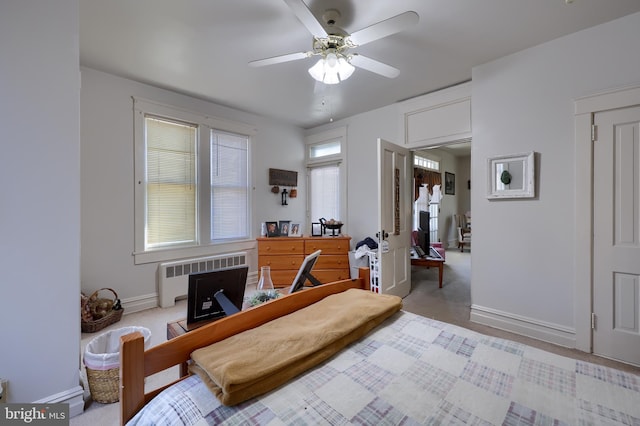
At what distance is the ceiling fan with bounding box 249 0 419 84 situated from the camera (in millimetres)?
A: 1560

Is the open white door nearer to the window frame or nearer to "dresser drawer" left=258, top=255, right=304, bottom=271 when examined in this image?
the window frame

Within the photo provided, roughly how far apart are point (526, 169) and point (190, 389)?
3077 mm

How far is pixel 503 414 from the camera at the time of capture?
885 mm

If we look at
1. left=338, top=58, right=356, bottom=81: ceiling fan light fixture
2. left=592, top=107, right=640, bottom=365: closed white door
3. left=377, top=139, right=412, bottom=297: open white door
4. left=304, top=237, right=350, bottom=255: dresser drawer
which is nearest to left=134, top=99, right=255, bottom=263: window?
left=304, top=237, right=350, bottom=255: dresser drawer

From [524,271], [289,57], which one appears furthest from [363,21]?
[524,271]

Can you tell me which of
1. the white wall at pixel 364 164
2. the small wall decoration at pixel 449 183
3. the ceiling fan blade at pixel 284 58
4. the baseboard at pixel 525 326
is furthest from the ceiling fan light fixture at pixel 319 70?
the small wall decoration at pixel 449 183

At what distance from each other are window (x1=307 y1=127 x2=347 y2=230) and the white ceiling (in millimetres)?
1313

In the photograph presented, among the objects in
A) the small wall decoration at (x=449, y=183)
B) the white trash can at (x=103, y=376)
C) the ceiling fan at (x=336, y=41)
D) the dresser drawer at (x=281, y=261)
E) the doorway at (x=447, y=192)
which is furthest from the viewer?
the small wall decoration at (x=449, y=183)

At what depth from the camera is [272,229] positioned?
14.2 ft

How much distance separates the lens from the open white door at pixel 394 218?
10.4 ft

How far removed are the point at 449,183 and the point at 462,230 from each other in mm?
1375

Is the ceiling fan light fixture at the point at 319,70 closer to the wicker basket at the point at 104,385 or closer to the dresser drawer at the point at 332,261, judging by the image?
the wicker basket at the point at 104,385

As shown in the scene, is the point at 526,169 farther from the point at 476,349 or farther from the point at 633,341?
the point at 476,349

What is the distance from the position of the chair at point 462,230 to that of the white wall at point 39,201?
7.91m
